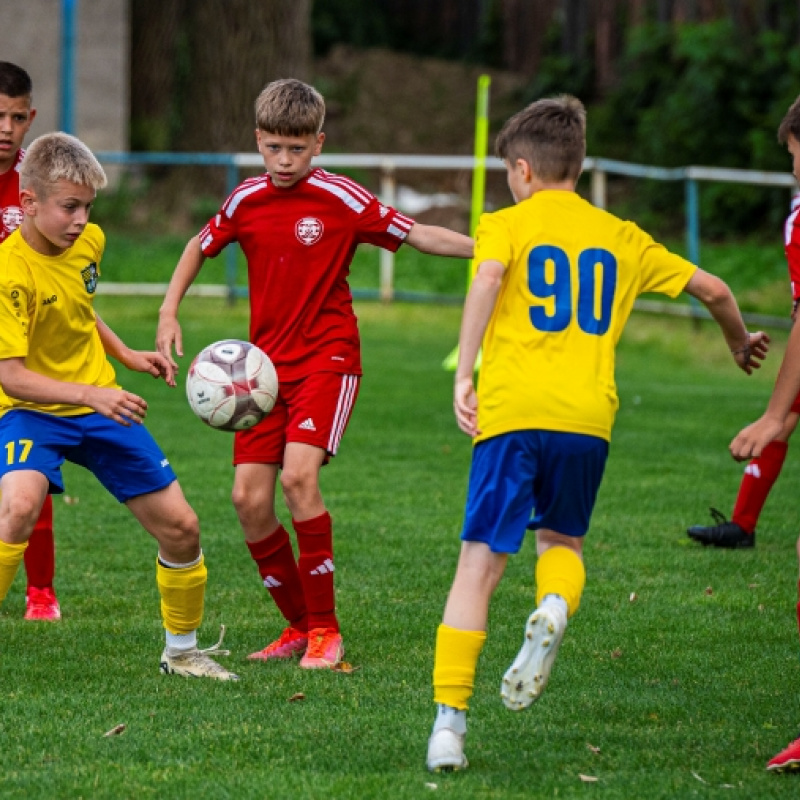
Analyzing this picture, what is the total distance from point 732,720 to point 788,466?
17.1 feet

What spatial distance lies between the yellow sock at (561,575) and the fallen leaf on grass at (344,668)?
1141 millimetres

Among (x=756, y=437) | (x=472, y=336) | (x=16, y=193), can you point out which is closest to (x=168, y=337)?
(x=16, y=193)

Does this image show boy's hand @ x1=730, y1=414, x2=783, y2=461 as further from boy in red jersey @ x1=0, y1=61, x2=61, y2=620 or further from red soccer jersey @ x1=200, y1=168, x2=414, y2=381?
boy in red jersey @ x1=0, y1=61, x2=61, y2=620

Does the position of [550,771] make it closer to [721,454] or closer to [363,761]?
[363,761]

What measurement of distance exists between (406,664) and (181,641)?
77 cm

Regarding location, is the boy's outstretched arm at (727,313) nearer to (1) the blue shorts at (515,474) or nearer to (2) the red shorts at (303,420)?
(1) the blue shorts at (515,474)

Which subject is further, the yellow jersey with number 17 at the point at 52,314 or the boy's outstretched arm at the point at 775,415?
the yellow jersey with number 17 at the point at 52,314

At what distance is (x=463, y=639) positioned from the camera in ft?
13.5

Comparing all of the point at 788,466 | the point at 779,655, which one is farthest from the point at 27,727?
the point at 788,466

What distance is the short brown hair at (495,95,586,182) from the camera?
4270 millimetres

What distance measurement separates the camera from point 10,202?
6.11 meters

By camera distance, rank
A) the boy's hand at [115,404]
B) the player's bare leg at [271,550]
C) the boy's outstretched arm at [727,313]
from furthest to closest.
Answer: the player's bare leg at [271,550] → the boy's hand at [115,404] → the boy's outstretched arm at [727,313]

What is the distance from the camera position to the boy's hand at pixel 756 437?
13.6 ft

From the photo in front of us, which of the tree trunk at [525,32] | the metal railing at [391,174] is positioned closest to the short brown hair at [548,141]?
the metal railing at [391,174]
